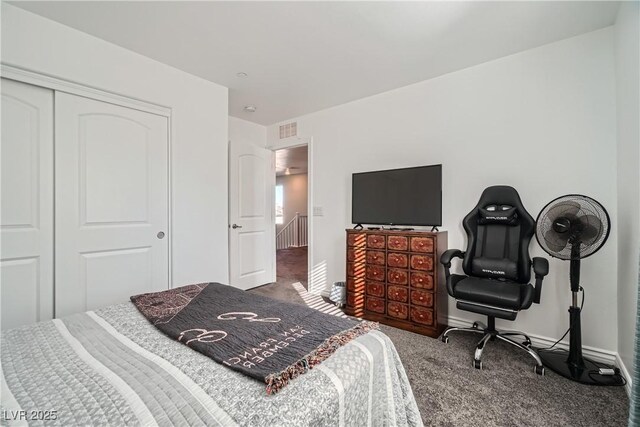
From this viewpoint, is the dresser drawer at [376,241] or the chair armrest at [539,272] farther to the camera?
the dresser drawer at [376,241]

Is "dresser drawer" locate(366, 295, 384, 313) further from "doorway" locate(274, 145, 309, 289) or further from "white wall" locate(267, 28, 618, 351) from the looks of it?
"doorway" locate(274, 145, 309, 289)

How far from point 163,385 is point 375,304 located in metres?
2.47

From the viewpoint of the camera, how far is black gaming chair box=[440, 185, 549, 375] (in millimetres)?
2082

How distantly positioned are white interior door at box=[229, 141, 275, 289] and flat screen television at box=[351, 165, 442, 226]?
1.59 meters

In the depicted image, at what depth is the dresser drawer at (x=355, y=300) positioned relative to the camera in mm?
3107

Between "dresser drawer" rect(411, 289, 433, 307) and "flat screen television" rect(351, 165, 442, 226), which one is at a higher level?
"flat screen television" rect(351, 165, 442, 226)

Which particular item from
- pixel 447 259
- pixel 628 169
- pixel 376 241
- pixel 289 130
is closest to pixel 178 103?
pixel 289 130

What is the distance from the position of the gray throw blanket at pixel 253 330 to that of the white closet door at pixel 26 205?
1130mm

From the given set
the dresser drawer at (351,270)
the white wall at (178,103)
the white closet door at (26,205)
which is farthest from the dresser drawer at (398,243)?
the white closet door at (26,205)

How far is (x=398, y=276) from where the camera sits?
2840mm

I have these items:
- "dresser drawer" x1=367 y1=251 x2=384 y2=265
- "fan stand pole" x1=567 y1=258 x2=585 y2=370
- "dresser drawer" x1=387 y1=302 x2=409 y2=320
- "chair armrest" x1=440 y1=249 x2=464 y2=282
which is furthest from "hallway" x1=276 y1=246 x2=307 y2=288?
"fan stand pole" x1=567 y1=258 x2=585 y2=370

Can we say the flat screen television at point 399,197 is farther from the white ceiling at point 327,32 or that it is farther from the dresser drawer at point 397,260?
the white ceiling at point 327,32

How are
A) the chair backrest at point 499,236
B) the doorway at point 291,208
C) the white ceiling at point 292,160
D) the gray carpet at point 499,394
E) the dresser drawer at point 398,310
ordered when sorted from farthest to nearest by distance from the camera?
the doorway at point 291,208
the white ceiling at point 292,160
the dresser drawer at point 398,310
the chair backrest at point 499,236
the gray carpet at point 499,394

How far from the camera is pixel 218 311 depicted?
144 centimetres
